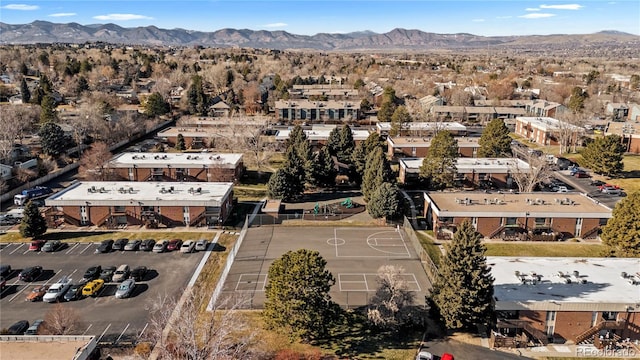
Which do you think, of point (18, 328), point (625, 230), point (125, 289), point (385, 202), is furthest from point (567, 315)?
point (18, 328)

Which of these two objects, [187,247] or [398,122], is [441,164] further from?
[187,247]

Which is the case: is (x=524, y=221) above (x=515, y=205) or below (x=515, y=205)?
below

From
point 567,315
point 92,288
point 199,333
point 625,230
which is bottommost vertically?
point 199,333

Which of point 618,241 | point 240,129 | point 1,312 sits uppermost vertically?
point 240,129

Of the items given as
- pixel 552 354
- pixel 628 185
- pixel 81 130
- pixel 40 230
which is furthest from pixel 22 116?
pixel 628 185

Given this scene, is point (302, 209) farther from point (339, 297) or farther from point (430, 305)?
point (430, 305)

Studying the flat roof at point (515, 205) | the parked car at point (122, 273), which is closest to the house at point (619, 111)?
the flat roof at point (515, 205)
